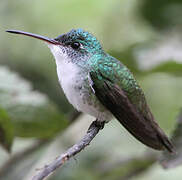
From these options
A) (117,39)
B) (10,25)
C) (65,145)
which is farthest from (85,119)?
(10,25)

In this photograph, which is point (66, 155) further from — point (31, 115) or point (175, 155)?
point (175, 155)

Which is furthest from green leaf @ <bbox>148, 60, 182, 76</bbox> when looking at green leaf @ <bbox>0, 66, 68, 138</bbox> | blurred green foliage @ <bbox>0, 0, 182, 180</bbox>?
green leaf @ <bbox>0, 66, 68, 138</bbox>

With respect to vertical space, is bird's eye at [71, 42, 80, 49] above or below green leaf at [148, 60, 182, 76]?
above

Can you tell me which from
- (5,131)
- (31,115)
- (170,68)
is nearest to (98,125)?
(31,115)

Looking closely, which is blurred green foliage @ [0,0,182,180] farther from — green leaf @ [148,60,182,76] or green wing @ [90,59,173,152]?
green wing @ [90,59,173,152]

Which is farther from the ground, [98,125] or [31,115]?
[31,115]

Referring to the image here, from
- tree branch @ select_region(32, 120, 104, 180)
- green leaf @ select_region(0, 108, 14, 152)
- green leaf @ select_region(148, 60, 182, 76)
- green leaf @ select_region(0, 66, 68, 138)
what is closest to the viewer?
tree branch @ select_region(32, 120, 104, 180)

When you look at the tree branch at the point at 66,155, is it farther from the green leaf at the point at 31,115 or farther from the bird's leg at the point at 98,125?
the green leaf at the point at 31,115
